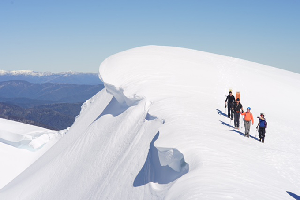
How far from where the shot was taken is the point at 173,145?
332 inches

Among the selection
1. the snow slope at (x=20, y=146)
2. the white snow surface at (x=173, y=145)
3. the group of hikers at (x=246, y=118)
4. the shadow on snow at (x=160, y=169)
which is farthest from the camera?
the snow slope at (x=20, y=146)

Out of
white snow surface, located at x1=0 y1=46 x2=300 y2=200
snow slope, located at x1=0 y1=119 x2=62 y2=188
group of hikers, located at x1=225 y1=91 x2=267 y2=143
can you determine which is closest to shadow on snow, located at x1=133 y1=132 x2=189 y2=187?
white snow surface, located at x1=0 y1=46 x2=300 y2=200

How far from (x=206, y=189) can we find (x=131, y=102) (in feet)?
32.8

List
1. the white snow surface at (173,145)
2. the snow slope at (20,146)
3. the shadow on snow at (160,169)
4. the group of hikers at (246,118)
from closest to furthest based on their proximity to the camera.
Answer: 1. the white snow surface at (173,145)
2. the shadow on snow at (160,169)
3. the group of hikers at (246,118)
4. the snow slope at (20,146)

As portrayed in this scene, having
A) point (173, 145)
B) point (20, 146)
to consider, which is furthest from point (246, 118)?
point (20, 146)

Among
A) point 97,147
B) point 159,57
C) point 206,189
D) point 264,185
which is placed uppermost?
point 159,57

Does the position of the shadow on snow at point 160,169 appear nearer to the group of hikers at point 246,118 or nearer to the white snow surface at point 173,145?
the white snow surface at point 173,145

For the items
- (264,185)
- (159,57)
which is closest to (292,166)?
(264,185)

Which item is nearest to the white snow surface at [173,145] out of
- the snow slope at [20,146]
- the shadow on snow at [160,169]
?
the shadow on snow at [160,169]

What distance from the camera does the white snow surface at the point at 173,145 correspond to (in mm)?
7312

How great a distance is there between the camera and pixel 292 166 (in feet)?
30.8

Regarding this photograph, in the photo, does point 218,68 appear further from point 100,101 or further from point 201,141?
point 201,141

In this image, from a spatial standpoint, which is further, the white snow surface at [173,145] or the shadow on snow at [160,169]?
the shadow on snow at [160,169]

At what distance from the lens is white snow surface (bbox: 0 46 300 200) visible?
7.31 metres
